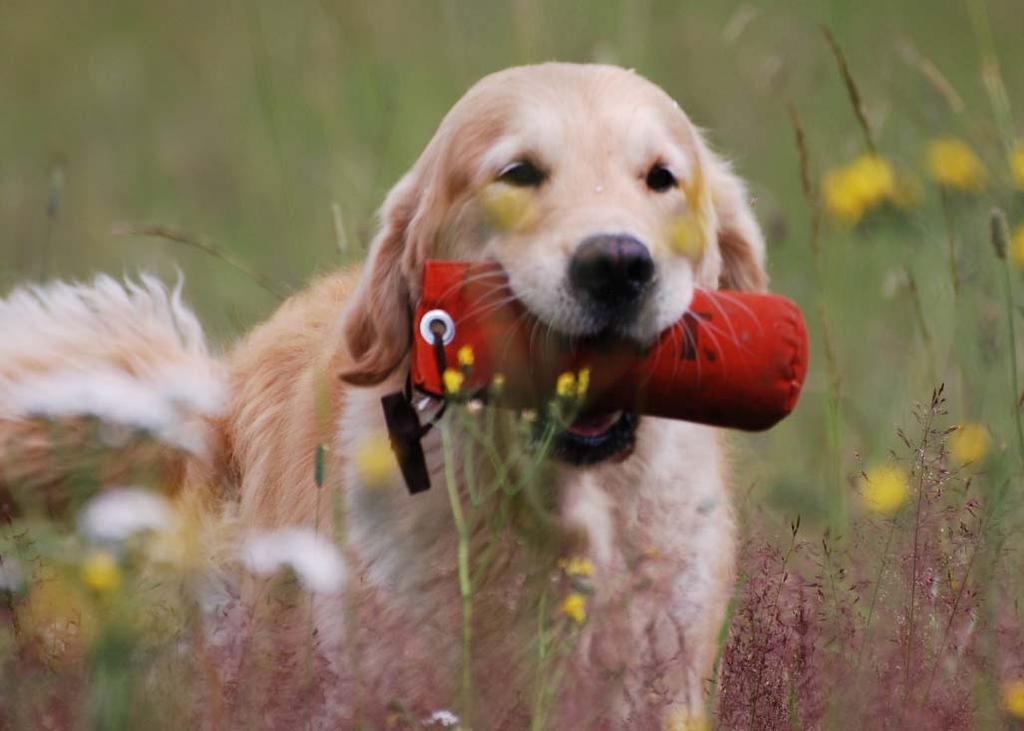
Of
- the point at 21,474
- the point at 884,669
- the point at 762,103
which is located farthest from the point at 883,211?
the point at 762,103

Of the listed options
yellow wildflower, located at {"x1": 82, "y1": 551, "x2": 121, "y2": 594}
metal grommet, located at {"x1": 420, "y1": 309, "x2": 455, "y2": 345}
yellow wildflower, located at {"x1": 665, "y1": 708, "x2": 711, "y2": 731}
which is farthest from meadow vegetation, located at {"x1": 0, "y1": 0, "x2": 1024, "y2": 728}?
metal grommet, located at {"x1": 420, "y1": 309, "x2": 455, "y2": 345}

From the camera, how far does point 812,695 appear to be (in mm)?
2938

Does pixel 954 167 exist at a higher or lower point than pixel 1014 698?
higher

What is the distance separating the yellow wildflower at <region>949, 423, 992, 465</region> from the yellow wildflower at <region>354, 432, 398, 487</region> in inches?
43.6

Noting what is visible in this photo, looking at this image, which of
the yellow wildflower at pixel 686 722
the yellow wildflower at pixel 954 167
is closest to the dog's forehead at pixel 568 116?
the yellow wildflower at pixel 954 167

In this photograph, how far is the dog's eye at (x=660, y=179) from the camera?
353cm

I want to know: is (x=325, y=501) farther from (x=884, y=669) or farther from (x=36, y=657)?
(x=884, y=669)

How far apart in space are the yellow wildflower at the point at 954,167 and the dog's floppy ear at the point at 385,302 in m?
1.17

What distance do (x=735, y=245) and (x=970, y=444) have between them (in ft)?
2.64

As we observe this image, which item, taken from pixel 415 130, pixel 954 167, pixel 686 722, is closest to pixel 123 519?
pixel 686 722

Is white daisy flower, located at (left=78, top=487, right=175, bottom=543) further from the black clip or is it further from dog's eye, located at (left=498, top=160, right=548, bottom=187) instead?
dog's eye, located at (left=498, top=160, right=548, bottom=187)

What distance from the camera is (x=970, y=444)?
3408 mm

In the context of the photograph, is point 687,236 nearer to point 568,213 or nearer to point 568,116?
point 568,213

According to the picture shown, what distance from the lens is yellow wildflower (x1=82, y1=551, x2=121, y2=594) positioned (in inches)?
92.0
